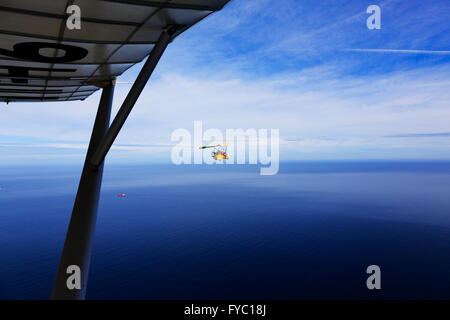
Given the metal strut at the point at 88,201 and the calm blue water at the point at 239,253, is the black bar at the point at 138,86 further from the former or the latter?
the calm blue water at the point at 239,253

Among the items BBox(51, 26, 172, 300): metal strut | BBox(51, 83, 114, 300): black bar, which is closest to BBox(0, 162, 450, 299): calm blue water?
BBox(51, 83, 114, 300): black bar

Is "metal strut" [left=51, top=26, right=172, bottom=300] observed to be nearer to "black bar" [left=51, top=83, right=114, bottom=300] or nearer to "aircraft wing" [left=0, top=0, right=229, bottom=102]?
"black bar" [left=51, top=83, right=114, bottom=300]

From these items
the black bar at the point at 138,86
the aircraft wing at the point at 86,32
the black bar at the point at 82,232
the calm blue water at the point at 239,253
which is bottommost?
the calm blue water at the point at 239,253

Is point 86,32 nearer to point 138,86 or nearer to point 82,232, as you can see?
point 138,86

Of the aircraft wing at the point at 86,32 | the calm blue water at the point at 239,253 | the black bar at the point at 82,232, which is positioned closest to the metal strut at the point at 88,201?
the black bar at the point at 82,232

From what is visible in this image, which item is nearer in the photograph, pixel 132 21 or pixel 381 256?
pixel 132 21

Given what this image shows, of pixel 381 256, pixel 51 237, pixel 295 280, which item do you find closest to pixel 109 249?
pixel 51 237

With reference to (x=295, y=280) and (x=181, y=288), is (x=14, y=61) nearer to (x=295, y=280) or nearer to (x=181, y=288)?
(x=181, y=288)
